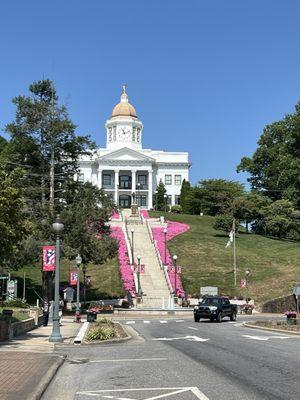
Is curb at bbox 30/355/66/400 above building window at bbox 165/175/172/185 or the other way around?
the other way around

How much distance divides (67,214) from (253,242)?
142 feet

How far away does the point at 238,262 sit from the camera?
6950 centimetres

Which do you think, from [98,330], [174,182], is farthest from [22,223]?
[174,182]

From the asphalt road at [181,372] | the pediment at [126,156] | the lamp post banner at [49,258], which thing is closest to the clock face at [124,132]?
the pediment at [126,156]

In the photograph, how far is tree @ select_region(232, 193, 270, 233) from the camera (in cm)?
9188

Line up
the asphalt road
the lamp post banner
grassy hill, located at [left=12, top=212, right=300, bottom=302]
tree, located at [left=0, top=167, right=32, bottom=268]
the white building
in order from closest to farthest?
the asphalt road < tree, located at [left=0, top=167, right=32, bottom=268] < the lamp post banner < grassy hill, located at [left=12, top=212, right=300, bottom=302] < the white building

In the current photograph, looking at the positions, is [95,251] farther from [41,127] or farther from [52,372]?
[52,372]

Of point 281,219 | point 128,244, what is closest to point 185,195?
point 281,219

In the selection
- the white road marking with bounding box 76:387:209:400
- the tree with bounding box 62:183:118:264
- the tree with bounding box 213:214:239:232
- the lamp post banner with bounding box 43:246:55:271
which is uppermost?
the tree with bounding box 213:214:239:232

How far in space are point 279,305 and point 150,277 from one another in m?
15.0

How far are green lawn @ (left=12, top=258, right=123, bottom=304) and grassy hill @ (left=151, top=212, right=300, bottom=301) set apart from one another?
7639mm

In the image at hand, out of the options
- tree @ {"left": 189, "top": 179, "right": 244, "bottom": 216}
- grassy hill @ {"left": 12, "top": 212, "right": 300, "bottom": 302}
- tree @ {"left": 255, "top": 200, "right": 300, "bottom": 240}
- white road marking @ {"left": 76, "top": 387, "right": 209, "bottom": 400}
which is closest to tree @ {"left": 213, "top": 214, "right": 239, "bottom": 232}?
grassy hill @ {"left": 12, "top": 212, "right": 300, "bottom": 302}

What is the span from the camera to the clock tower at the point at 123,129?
139 metres

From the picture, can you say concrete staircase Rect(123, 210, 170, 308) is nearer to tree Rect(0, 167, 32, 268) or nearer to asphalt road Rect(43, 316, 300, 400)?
tree Rect(0, 167, 32, 268)
